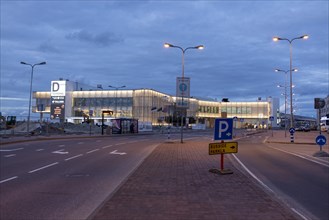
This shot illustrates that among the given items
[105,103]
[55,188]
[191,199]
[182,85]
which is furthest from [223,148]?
[105,103]

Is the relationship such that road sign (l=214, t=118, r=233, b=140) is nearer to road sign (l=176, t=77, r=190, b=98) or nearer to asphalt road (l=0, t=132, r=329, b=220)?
asphalt road (l=0, t=132, r=329, b=220)

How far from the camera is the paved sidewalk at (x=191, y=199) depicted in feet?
25.5

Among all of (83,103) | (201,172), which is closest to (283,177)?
(201,172)

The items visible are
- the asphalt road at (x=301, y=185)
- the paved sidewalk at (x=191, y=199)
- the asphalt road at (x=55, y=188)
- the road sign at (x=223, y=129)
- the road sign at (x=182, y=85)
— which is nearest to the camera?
the paved sidewalk at (x=191, y=199)

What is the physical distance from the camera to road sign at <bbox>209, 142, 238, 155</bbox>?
13992 mm

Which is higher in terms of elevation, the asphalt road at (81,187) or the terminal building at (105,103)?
the terminal building at (105,103)

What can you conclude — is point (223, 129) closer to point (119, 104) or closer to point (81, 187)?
point (81, 187)

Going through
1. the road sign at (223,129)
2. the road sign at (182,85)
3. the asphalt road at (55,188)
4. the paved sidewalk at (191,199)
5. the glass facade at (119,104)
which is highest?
the glass facade at (119,104)

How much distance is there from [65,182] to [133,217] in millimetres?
5470

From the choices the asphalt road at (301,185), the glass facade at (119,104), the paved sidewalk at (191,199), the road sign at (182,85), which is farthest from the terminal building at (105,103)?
the paved sidewalk at (191,199)

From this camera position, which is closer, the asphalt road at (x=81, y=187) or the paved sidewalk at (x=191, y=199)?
the paved sidewalk at (x=191, y=199)

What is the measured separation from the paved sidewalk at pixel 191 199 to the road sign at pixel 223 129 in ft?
4.25

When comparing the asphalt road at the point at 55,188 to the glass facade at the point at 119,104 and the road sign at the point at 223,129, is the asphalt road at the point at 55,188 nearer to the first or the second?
the road sign at the point at 223,129

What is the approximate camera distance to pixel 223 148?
1406cm
